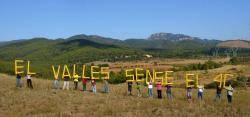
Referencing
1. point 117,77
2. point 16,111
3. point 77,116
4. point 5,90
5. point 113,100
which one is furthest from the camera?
point 117,77

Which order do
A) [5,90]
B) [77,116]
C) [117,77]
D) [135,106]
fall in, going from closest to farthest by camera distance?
[77,116]
[135,106]
[5,90]
[117,77]

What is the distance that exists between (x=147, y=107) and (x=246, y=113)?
25.0 ft

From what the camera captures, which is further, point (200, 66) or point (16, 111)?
point (200, 66)

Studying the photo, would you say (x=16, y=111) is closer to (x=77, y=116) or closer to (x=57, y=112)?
(x=57, y=112)

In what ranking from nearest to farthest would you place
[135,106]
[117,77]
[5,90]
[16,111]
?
[16,111], [135,106], [5,90], [117,77]

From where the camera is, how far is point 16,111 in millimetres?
31781

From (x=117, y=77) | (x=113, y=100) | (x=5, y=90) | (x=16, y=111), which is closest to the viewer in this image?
(x=16, y=111)

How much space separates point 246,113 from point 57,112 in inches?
564

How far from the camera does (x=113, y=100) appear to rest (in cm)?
3778

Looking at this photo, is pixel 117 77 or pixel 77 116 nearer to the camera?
pixel 77 116

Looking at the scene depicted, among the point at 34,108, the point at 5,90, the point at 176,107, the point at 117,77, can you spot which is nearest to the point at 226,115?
the point at 176,107

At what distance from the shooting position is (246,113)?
33.4 m

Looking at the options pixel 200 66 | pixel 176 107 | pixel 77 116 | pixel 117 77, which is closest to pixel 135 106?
pixel 176 107

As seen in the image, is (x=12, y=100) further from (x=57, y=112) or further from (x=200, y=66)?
(x=200, y=66)
